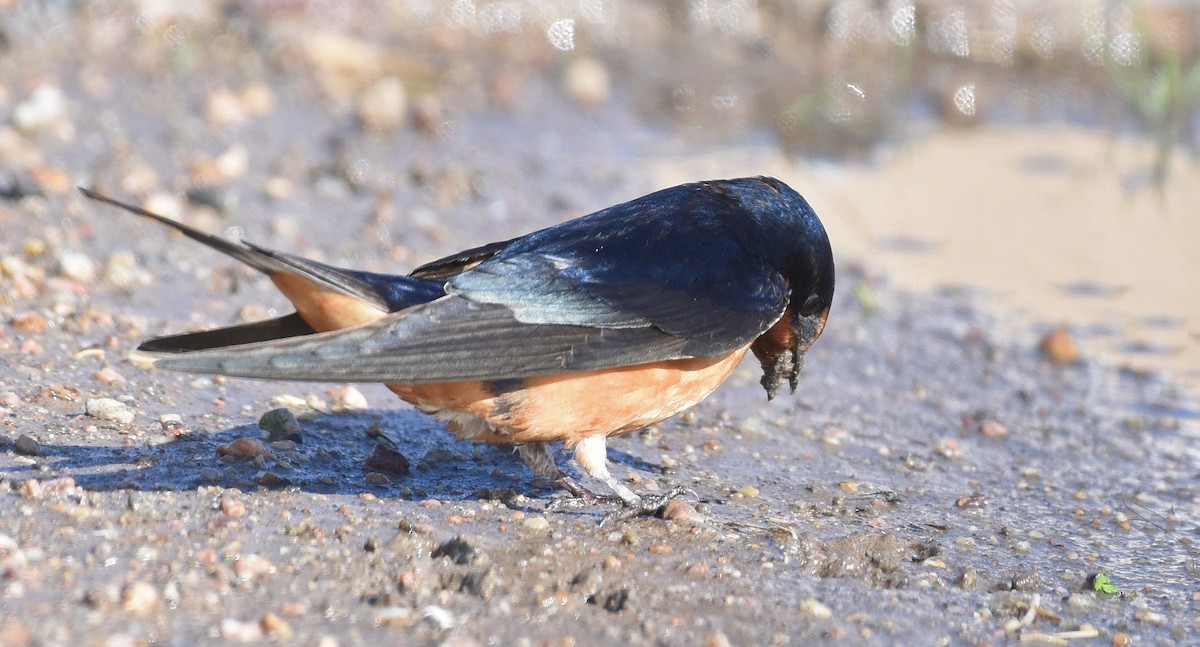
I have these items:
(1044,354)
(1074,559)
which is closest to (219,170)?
(1044,354)

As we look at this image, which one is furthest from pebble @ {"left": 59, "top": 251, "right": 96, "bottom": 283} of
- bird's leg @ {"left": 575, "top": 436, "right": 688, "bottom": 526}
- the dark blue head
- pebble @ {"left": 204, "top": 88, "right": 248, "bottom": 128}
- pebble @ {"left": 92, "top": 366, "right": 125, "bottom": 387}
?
the dark blue head

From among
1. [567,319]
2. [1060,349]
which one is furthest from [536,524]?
[1060,349]

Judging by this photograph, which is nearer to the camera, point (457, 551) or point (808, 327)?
point (457, 551)

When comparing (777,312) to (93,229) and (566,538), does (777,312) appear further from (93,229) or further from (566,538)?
(93,229)

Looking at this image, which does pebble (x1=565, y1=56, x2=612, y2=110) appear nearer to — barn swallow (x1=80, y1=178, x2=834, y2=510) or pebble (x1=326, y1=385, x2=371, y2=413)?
pebble (x1=326, y1=385, x2=371, y2=413)

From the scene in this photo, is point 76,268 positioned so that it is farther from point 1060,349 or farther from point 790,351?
point 1060,349
